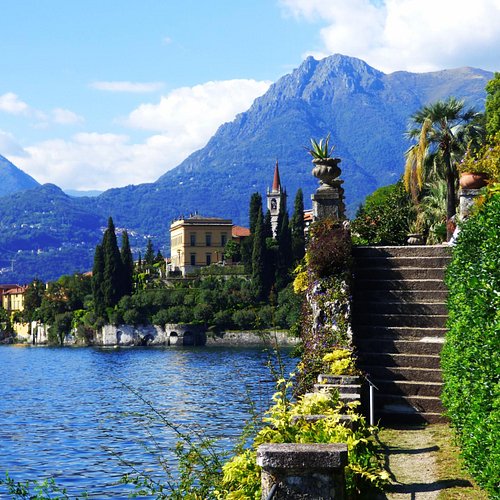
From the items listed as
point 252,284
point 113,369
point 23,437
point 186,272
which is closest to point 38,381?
point 113,369

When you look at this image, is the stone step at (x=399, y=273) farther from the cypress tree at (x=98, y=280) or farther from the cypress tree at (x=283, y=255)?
the cypress tree at (x=98, y=280)

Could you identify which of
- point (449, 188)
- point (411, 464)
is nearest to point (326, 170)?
point (411, 464)

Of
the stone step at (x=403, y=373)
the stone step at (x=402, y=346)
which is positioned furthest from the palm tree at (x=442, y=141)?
the stone step at (x=403, y=373)

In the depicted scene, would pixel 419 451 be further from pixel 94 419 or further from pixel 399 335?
pixel 94 419

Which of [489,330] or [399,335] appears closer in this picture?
[489,330]

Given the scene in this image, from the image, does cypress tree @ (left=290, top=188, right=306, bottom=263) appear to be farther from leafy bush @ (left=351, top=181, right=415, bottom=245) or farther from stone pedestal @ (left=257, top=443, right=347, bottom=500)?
stone pedestal @ (left=257, top=443, right=347, bottom=500)

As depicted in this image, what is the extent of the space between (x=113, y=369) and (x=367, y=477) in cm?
6211

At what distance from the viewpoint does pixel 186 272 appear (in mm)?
131500

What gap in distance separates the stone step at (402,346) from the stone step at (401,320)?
1.22ft

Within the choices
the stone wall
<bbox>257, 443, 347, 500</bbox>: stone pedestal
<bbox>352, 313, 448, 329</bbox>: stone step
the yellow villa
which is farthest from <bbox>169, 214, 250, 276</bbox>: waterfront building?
<bbox>257, 443, 347, 500</bbox>: stone pedestal

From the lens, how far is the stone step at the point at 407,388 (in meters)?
11.6

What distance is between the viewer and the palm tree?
2866 centimetres

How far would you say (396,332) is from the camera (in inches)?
496

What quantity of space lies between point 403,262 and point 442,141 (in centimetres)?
1691
